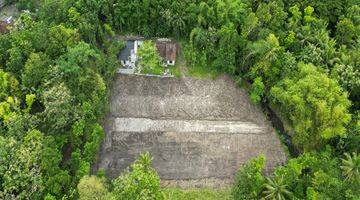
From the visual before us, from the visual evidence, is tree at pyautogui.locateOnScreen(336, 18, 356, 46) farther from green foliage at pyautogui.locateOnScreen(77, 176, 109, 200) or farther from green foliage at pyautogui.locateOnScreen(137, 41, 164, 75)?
green foliage at pyautogui.locateOnScreen(77, 176, 109, 200)

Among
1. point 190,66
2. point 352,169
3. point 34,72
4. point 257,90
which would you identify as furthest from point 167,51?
point 352,169

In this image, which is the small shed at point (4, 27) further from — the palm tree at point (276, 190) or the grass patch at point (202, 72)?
the palm tree at point (276, 190)

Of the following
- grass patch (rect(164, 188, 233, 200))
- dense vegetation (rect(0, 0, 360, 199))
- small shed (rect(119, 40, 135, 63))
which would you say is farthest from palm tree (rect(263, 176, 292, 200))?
small shed (rect(119, 40, 135, 63))

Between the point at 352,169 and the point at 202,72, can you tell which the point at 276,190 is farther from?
the point at 202,72

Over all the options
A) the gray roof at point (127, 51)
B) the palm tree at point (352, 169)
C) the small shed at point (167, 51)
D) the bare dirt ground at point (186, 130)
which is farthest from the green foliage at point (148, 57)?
the palm tree at point (352, 169)

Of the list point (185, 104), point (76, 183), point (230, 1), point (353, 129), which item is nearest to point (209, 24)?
point (230, 1)
